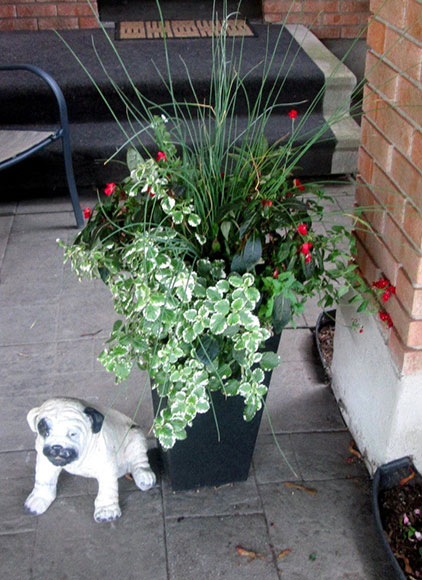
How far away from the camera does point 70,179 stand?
11.2 ft

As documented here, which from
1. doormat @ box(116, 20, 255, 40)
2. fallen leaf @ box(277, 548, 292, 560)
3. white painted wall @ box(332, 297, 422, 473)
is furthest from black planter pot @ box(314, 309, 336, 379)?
doormat @ box(116, 20, 255, 40)

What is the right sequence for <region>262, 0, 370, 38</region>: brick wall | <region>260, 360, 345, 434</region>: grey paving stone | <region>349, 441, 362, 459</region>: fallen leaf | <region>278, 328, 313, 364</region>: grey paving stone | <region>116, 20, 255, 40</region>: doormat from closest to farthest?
<region>349, 441, 362, 459</region>: fallen leaf
<region>260, 360, 345, 434</region>: grey paving stone
<region>278, 328, 313, 364</region>: grey paving stone
<region>116, 20, 255, 40</region>: doormat
<region>262, 0, 370, 38</region>: brick wall

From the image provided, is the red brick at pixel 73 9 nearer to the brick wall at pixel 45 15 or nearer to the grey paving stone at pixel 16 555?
the brick wall at pixel 45 15

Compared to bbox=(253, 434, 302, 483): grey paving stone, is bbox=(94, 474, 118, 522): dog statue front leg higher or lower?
higher

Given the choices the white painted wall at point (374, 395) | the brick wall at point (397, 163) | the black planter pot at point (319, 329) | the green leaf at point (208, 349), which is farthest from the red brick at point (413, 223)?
the black planter pot at point (319, 329)

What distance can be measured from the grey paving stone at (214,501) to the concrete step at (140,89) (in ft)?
7.25

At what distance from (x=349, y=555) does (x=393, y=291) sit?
0.71 metres

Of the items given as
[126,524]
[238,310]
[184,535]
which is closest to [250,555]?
[184,535]

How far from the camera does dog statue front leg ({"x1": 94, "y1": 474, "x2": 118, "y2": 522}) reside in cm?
187

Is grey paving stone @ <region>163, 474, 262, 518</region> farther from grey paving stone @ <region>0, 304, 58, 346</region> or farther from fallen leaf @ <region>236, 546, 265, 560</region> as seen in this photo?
grey paving stone @ <region>0, 304, 58, 346</region>

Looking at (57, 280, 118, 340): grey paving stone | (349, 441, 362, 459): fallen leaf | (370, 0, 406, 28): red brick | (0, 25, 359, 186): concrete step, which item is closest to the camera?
(370, 0, 406, 28): red brick

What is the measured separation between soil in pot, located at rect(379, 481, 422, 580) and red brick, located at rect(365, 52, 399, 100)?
42.0 inches

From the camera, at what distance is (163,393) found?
5.28 ft

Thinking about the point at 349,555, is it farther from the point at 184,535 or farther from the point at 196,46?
the point at 196,46
